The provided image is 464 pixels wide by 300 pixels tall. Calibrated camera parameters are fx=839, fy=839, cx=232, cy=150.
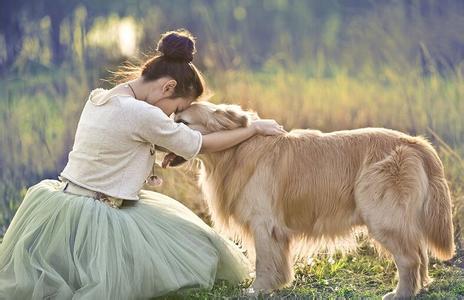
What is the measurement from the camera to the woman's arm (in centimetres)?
461

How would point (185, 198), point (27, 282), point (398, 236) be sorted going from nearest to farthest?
point (27, 282)
point (398, 236)
point (185, 198)

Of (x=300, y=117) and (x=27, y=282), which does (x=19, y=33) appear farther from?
(x=27, y=282)

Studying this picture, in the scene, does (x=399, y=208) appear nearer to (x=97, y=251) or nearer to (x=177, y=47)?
(x=177, y=47)

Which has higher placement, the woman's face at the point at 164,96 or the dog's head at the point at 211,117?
the woman's face at the point at 164,96

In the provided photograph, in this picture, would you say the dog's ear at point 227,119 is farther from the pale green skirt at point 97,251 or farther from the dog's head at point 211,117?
the pale green skirt at point 97,251

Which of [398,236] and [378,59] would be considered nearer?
[398,236]

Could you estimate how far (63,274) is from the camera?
423cm

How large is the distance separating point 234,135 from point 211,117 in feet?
0.53

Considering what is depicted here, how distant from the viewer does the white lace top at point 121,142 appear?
438 centimetres

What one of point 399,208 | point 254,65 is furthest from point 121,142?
point 254,65

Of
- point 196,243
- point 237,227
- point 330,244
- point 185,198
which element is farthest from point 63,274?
point 185,198

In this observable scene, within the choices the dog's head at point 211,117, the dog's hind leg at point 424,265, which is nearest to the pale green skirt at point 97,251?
the dog's head at point 211,117

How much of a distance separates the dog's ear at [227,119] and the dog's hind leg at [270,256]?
0.56m

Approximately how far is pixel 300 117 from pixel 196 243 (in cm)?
354
